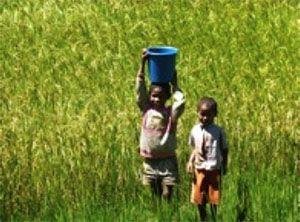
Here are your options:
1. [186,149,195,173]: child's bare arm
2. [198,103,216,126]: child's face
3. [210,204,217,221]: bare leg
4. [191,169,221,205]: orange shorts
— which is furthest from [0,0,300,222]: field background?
[198,103,216,126]: child's face

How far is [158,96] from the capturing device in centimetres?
607

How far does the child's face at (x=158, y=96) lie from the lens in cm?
607

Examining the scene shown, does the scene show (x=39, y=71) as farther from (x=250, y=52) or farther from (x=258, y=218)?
(x=258, y=218)

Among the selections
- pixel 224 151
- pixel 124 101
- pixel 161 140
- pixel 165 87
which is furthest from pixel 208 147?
pixel 124 101

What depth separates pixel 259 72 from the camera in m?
8.54

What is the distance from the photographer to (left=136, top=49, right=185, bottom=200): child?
19.8ft

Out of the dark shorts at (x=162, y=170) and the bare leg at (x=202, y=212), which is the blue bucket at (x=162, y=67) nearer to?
the dark shorts at (x=162, y=170)

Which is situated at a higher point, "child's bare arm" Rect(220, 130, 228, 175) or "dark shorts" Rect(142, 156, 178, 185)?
"child's bare arm" Rect(220, 130, 228, 175)

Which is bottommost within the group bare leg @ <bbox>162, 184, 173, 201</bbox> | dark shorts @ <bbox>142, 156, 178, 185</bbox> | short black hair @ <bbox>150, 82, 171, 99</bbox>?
bare leg @ <bbox>162, 184, 173, 201</bbox>

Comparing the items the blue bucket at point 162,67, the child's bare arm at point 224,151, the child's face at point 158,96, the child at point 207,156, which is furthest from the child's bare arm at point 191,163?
the blue bucket at point 162,67

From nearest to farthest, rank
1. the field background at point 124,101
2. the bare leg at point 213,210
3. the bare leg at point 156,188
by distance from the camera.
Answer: the bare leg at point 213,210 < the bare leg at point 156,188 < the field background at point 124,101

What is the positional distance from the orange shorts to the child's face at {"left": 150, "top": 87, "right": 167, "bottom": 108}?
588mm

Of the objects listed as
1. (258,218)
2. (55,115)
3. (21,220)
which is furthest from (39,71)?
(258,218)

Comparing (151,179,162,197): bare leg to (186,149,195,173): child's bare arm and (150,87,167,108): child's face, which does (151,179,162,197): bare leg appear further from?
(150,87,167,108): child's face
